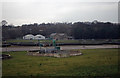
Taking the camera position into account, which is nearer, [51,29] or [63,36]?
[63,36]

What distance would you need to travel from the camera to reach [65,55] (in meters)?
19.0

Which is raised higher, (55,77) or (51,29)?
(51,29)

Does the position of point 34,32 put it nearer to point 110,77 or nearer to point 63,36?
point 63,36

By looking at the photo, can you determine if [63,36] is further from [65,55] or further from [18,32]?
[65,55]

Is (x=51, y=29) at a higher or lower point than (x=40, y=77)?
higher

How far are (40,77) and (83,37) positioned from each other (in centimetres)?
5503

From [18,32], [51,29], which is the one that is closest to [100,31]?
[51,29]

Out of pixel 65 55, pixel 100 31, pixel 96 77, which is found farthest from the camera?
pixel 100 31

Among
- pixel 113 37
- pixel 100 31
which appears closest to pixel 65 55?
pixel 100 31

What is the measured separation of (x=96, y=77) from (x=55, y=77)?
236 cm

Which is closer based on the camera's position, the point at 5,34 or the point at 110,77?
the point at 110,77

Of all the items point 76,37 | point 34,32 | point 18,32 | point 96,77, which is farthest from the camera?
point 34,32

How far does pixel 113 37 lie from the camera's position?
205ft

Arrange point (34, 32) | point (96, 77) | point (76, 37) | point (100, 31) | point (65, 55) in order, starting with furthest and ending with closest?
point (34, 32) → point (76, 37) → point (100, 31) → point (65, 55) → point (96, 77)
